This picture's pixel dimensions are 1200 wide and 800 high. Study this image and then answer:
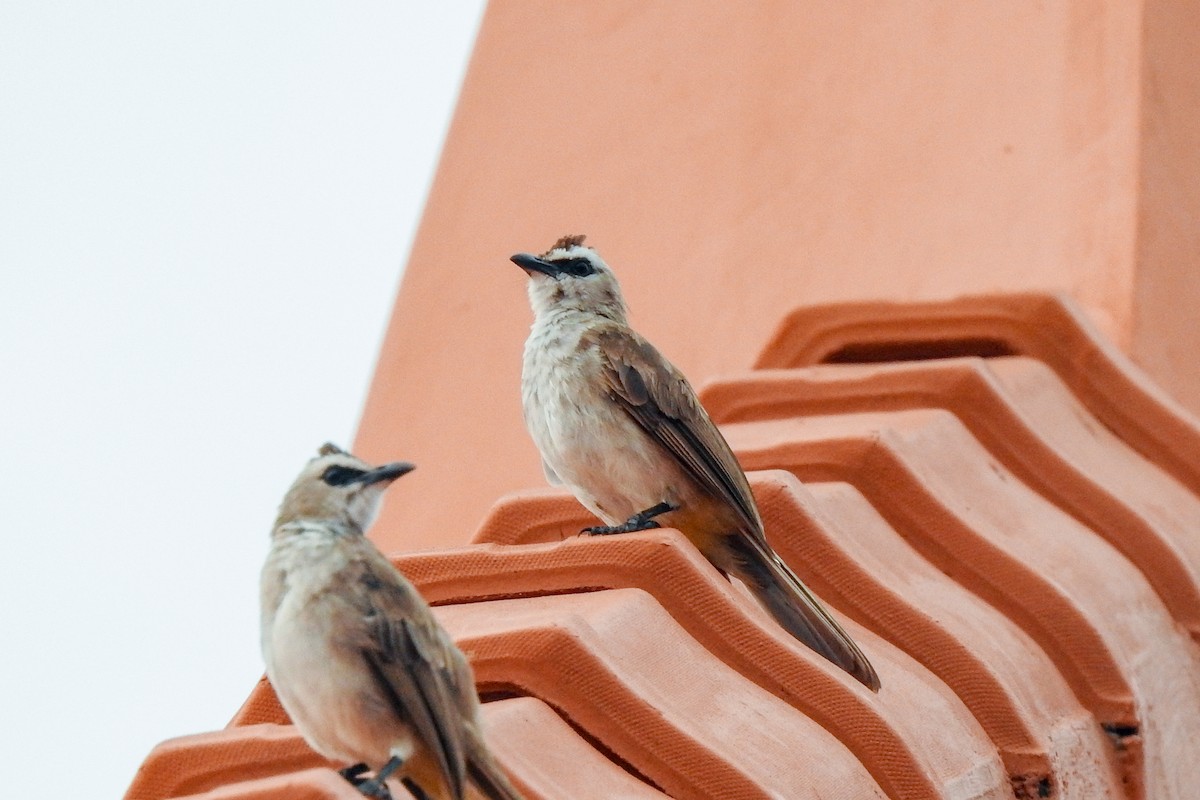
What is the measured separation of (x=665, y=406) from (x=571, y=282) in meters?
0.59

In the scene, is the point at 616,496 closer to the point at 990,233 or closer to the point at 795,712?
the point at 795,712

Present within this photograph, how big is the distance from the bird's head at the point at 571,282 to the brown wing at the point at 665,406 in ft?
0.70

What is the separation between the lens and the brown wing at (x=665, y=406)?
4.45 m

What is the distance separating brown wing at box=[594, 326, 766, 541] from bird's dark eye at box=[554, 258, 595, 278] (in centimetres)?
29

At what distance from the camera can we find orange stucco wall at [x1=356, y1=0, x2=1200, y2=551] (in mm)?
5762

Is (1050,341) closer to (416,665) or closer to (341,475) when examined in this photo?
(341,475)

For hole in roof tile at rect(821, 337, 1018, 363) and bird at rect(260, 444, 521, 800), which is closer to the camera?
bird at rect(260, 444, 521, 800)

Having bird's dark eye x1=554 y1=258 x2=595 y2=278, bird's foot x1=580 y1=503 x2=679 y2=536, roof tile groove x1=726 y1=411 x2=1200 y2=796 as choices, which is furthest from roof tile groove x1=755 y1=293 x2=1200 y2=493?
bird's foot x1=580 y1=503 x2=679 y2=536

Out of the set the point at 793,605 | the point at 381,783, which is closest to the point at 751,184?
the point at 793,605

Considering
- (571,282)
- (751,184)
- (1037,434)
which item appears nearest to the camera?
(1037,434)

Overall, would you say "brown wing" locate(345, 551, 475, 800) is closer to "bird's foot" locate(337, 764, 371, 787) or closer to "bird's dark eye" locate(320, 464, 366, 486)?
"bird's foot" locate(337, 764, 371, 787)

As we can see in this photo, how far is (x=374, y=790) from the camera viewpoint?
2.70 m

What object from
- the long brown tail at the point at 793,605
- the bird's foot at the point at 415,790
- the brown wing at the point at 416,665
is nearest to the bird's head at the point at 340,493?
the brown wing at the point at 416,665

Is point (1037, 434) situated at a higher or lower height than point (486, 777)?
higher
